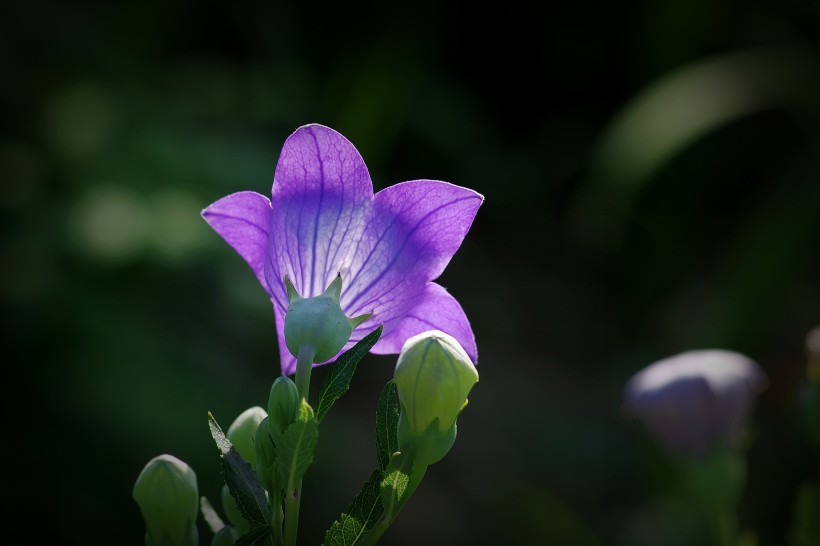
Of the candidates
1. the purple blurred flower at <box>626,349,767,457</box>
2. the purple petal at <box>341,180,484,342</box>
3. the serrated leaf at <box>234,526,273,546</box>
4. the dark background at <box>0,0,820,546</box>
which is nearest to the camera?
the serrated leaf at <box>234,526,273,546</box>

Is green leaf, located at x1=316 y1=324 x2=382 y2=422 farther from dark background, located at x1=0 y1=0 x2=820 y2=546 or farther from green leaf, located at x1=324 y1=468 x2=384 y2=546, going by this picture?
dark background, located at x1=0 y1=0 x2=820 y2=546

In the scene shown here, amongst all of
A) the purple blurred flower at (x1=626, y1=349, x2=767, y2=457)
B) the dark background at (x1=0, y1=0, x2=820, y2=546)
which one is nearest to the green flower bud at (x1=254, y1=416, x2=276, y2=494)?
the purple blurred flower at (x1=626, y1=349, x2=767, y2=457)

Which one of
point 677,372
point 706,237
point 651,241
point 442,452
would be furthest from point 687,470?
point 706,237

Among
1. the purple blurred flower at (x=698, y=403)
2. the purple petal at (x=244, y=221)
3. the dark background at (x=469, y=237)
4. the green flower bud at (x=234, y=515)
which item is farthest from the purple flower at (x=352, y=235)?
the dark background at (x=469, y=237)

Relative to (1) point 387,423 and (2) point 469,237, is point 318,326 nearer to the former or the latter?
(1) point 387,423

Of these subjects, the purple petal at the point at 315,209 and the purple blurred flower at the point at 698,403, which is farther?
the purple blurred flower at the point at 698,403

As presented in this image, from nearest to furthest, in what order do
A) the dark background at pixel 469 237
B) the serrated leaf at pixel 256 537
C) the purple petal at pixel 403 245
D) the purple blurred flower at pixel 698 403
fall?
the serrated leaf at pixel 256 537 < the purple petal at pixel 403 245 < the purple blurred flower at pixel 698 403 < the dark background at pixel 469 237

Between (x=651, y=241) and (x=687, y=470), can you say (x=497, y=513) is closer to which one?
(x=651, y=241)

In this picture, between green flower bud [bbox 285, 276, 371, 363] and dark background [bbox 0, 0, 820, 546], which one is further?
dark background [bbox 0, 0, 820, 546]

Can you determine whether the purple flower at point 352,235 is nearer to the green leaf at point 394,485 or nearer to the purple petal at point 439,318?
the purple petal at point 439,318
